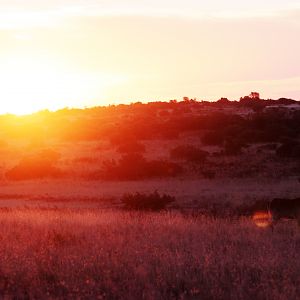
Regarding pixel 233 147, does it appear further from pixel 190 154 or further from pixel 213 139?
pixel 213 139

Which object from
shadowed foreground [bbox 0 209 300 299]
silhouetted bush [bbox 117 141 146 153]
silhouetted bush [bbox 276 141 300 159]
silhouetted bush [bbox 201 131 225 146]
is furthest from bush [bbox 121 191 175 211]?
silhouetted bush [bbox 201 131 225 146]

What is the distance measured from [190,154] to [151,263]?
30.3 metres

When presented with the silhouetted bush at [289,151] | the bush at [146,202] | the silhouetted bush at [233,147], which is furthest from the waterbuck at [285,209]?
the silhouetted bush at [233,147]

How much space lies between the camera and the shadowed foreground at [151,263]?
6.71 metres

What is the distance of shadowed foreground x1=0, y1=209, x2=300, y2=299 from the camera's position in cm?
671

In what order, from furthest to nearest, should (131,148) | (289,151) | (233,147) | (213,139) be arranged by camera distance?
1. (213,139)
2. (131,148)
3. (233,147)
4. (289,151)

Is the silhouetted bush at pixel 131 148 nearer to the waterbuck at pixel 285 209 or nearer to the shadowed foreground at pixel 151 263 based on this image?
the waterbuck at pixel 285 209

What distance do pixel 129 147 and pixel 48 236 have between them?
34.6m

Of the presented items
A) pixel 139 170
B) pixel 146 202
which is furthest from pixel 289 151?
pixel 146 202

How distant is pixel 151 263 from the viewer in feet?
25.7

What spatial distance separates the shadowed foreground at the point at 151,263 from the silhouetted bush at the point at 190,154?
25856mm

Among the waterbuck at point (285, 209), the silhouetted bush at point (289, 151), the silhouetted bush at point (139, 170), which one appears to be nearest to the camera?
the waterbuck at point (285, 209)

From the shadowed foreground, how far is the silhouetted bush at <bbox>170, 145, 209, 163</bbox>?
84.8ft

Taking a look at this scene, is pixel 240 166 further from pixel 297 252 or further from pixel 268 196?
pixel 297 252
